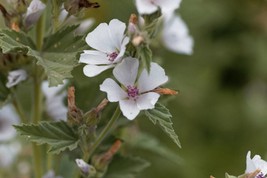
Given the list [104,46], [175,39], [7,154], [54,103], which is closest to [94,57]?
[104,46]

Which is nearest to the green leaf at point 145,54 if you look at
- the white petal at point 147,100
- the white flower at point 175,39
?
the white petal at point 147,100

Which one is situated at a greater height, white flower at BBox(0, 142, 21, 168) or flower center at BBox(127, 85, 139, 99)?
flower center at BBox(127, 85, 139, 99)

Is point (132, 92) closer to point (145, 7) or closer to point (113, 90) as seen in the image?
point (113, 90)

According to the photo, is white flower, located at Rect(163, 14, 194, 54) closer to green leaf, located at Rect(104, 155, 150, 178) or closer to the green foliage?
green leaf, located at Rect(104, 155, 150, 178)

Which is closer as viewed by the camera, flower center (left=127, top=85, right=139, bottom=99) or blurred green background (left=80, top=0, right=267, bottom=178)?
flower center (left=127, top=85, right=139, bottom=99)

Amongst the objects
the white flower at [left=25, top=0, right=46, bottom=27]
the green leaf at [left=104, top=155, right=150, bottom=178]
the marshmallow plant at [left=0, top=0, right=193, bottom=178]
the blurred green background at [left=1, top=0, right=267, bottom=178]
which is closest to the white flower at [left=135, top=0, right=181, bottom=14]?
the marshmallow plant at [left=0, top=0, right=193, bottom=178]

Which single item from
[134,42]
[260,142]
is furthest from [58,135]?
[260,142]
